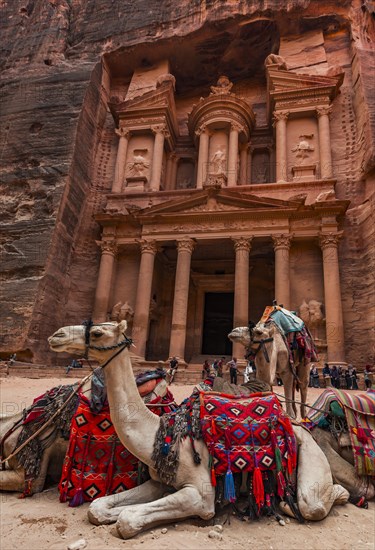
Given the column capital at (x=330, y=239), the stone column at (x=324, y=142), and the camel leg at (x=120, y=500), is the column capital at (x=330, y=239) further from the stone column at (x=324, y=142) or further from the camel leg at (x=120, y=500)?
the camel leg at (x=120, y=500)

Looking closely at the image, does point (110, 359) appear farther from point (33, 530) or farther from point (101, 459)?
point (33, 530)

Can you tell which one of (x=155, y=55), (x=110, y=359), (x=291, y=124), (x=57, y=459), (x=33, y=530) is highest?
(x=155, y=55)

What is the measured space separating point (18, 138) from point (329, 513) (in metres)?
23.5

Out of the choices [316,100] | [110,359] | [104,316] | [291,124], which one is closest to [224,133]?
[291,124]

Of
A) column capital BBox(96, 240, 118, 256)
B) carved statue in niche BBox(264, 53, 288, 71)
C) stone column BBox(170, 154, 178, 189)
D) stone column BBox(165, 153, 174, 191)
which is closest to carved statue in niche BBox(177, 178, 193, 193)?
stone column BBox(170, 154, 178, 189)

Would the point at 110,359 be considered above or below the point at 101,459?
above

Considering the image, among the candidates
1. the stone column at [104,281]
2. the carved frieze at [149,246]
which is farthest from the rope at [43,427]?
the carved frieze at [149,246]

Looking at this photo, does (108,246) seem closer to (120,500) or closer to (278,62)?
(278,62)

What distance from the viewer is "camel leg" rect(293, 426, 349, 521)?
10.9 ft

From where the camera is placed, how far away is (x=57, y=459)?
4098mm

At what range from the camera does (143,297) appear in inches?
724

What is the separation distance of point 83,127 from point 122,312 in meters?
11.8

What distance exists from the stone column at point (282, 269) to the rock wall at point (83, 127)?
9.51 ft

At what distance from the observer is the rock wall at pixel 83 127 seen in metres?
17.5
